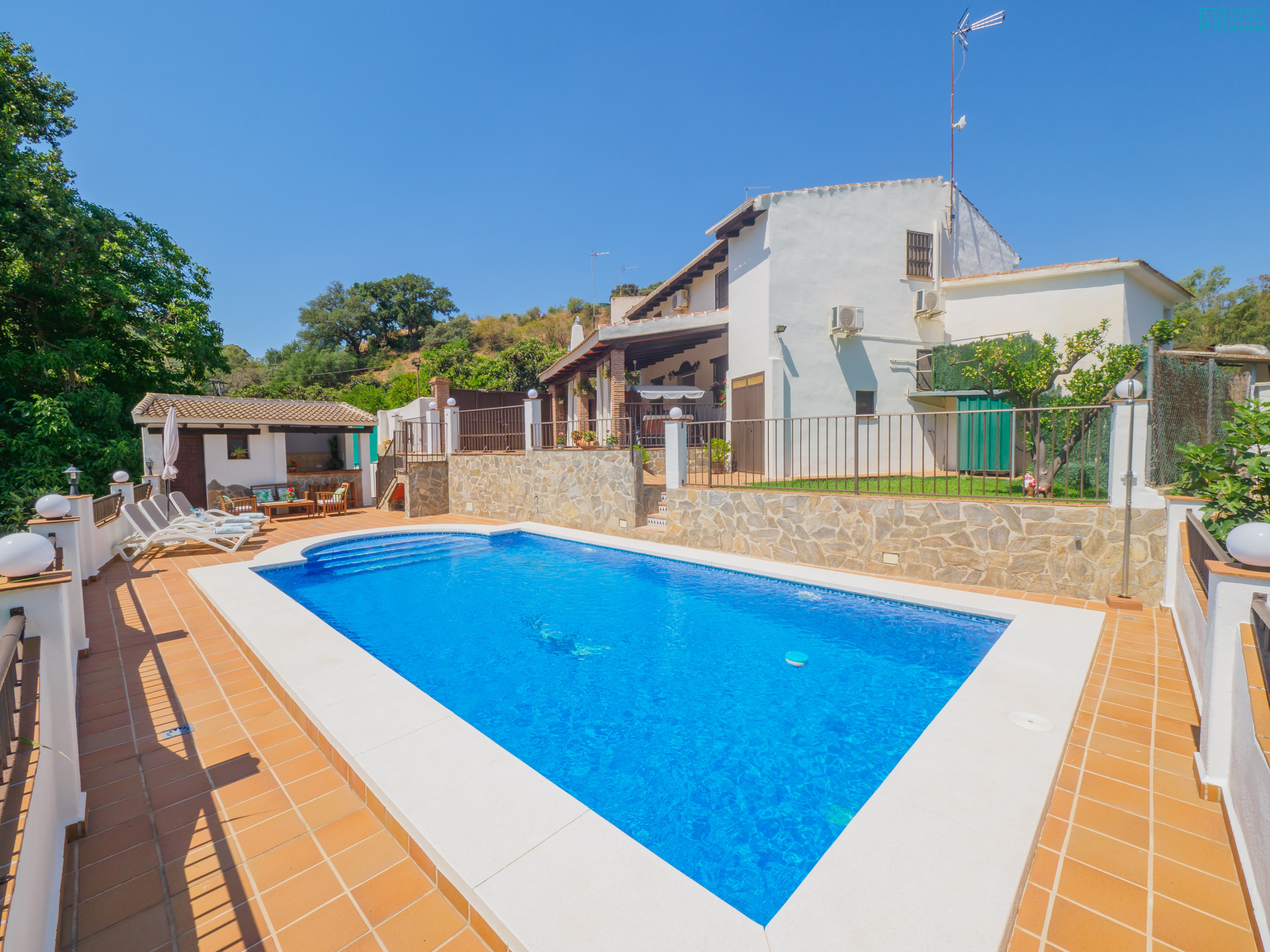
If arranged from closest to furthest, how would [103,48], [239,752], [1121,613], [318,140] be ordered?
[239,752] → [1121,613] → [103,48] → [318,140]

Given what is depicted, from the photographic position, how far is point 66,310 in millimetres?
15016

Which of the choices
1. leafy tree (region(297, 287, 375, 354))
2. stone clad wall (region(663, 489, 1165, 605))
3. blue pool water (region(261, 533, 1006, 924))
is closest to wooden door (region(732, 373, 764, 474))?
stone clad wall (region(663, 489, 1165, 605))

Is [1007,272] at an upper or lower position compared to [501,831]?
upper

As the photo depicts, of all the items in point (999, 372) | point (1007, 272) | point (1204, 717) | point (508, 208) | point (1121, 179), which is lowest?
point (1204, 717)

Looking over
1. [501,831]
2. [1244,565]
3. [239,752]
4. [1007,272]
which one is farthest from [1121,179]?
[239,752]

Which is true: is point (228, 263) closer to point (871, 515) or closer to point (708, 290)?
point (708, 290)

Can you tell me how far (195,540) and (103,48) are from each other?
39.6ft

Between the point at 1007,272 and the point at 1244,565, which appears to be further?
the point at 1007,272

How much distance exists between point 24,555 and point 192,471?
57.3ft

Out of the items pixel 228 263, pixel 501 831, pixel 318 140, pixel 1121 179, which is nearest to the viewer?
pixel 501 831

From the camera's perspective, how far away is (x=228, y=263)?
2191cm

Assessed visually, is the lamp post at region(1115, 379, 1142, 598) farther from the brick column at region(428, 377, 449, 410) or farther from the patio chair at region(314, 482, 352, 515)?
the patio chair at region(314, 482, 352, 515)

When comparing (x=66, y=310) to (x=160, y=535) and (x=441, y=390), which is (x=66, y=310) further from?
(x=160, y=535)

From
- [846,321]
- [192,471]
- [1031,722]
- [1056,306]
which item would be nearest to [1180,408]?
[1031,722]
